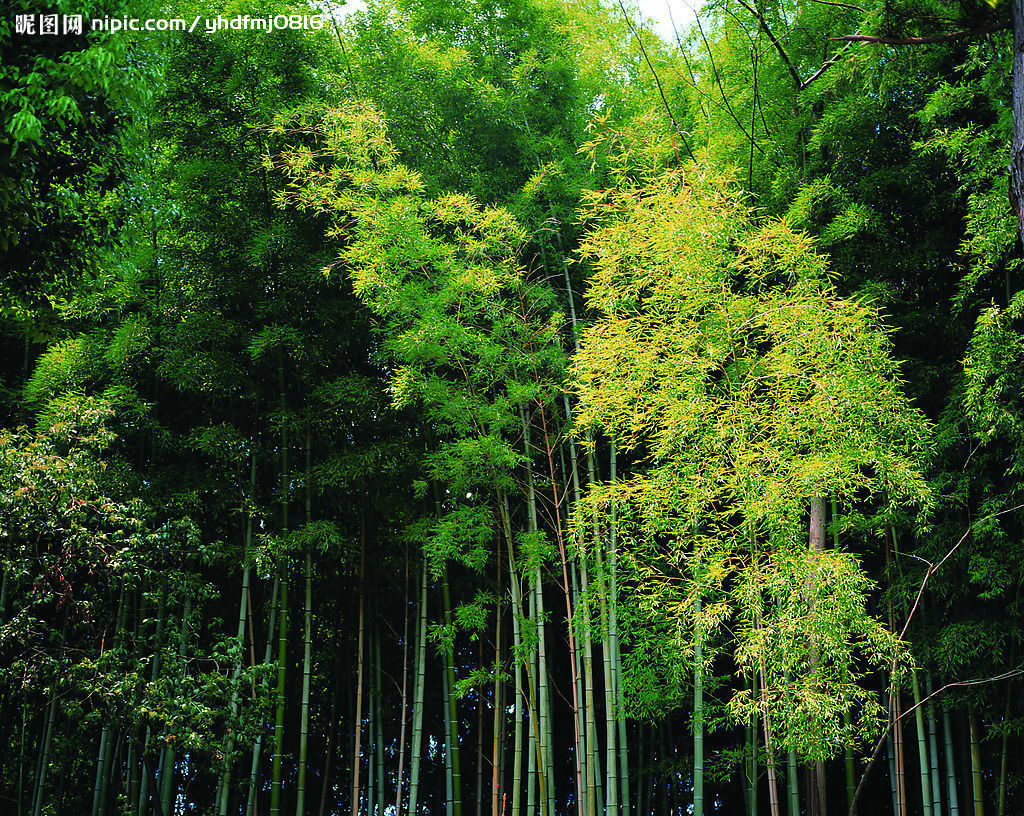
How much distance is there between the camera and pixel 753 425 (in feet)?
14.3

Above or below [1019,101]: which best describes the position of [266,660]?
below

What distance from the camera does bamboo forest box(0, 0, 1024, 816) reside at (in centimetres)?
432

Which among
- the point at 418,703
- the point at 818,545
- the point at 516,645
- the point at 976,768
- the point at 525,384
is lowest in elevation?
the point at 976,768

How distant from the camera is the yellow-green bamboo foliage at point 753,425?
4031 millimetres

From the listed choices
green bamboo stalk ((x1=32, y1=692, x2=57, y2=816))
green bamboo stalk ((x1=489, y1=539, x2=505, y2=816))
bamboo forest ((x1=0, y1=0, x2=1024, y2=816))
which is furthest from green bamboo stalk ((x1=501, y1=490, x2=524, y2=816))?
green bamboo stalk ((x1=32, y1=692, x2=57, y2=816))

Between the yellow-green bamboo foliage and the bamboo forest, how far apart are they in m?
0.03

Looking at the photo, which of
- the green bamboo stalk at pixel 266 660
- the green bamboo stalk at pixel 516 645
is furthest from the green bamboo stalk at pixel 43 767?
the green bamboo stalk at pixel 516 645

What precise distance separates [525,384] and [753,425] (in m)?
1.66

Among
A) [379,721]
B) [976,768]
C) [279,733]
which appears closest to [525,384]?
[279,733]


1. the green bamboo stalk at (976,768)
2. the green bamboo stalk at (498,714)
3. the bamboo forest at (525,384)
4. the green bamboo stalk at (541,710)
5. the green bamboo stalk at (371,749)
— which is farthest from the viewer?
the green bamboo stalk at (371,749)

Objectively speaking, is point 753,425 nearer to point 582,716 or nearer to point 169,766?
point 582,716

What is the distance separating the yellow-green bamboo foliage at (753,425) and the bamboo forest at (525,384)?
0.09ft

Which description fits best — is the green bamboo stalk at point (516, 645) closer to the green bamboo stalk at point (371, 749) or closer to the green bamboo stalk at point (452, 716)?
the green bamboo stalk at point (452, 716)

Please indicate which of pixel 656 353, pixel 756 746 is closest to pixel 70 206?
pixel 656 353
